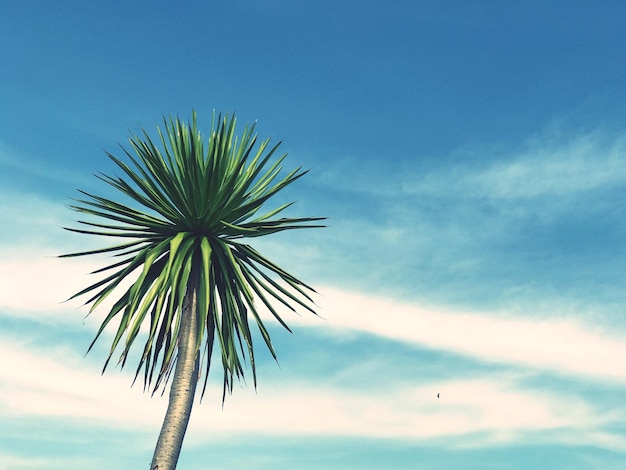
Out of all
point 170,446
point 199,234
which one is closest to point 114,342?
point 170,446

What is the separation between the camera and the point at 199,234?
18734 millimetres

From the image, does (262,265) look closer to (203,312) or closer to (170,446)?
(203,312)

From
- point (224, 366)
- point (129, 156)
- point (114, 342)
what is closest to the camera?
point (114, 342)

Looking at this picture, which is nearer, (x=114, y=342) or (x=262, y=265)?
(x=114, y=342)

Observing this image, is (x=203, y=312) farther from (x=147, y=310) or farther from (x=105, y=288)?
(x=105, y=288)

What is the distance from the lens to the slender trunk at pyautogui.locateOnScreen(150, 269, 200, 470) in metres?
16.2

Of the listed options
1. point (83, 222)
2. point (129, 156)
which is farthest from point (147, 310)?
point (129, 156)

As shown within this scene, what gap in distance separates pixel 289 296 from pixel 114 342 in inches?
154

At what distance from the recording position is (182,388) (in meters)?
17.0

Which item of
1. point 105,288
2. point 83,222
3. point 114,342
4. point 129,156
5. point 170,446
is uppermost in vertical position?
point 129,156

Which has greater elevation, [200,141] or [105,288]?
[200,141]

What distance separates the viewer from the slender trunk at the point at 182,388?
16234 mm

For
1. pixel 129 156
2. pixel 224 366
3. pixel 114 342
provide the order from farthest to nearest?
1. pixel 129 156
2. pixel 224 366
3. pixel 114 342

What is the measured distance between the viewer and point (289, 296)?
58.6ft
